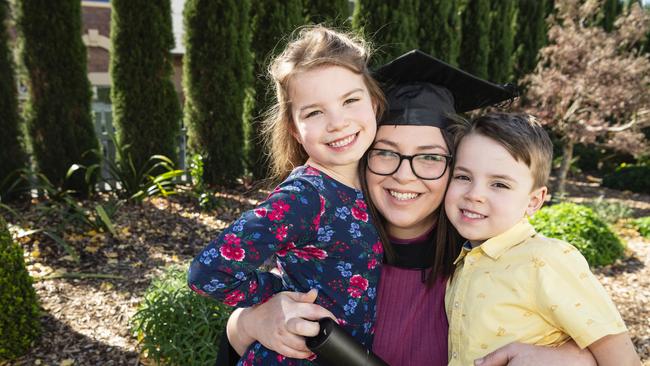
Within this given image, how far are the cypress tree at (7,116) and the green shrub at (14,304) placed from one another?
2.69m

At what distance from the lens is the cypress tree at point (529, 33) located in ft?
35.5

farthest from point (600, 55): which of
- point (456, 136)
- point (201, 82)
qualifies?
point (456, 136)

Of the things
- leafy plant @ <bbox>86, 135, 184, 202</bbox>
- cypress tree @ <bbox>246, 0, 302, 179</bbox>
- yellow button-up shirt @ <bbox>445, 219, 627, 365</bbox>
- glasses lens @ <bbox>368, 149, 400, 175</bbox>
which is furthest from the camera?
cypress tree @ <bbox>246, 0, 302, 179</bbox>

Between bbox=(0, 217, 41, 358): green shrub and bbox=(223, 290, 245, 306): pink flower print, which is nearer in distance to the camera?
bbox=(223, 290, 245, 306): pink flower print

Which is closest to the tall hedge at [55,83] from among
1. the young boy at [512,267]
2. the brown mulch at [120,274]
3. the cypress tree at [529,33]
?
the brown mulch at [120,274]

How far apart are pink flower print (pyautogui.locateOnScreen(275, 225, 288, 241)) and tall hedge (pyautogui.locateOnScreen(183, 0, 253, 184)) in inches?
214

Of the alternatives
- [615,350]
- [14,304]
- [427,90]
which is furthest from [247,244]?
[14,304]

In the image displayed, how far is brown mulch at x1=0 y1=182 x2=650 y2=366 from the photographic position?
10.2ft

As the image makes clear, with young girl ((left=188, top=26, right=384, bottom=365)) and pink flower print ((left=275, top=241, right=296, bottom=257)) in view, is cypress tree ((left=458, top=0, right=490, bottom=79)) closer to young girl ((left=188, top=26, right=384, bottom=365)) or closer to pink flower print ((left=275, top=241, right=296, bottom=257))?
young girl ((left=188, top=26, right=384, bottom=365))

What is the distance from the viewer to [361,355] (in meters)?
1.16

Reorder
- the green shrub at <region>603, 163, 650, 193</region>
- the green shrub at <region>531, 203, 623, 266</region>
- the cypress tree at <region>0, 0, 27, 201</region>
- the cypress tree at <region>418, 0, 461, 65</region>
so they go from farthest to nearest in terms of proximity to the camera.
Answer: the green shrub at <region>603, 163, 650, 193</region>
the cypress tree at <region>418, 0, 461, 65</region>
the cypress tree at <region>0, 0, 27, 201</region>
the green shrub at <region>531, 203, 623, 266</region>

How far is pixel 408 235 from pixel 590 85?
8.04m

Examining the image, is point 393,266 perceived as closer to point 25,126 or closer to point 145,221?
point 145,221

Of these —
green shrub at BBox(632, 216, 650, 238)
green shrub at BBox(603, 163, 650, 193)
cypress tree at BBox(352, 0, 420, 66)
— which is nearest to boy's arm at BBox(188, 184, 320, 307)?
cypress tree at BBox(352, 0, 420, 66)
